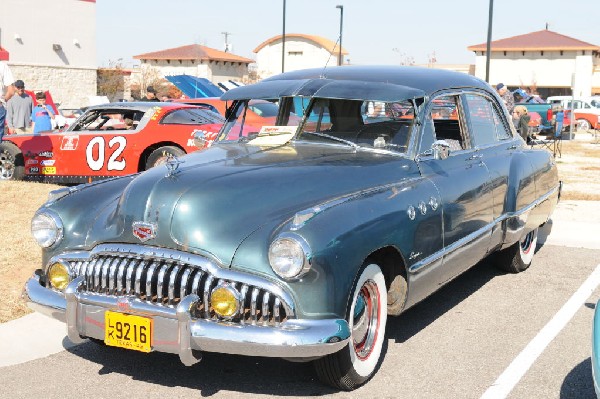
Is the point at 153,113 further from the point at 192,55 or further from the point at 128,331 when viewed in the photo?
the point at 192,55

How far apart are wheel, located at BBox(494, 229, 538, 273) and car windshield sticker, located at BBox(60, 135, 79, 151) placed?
6532 millimetres

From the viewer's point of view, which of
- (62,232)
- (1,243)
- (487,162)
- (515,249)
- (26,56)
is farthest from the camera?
(26,56)

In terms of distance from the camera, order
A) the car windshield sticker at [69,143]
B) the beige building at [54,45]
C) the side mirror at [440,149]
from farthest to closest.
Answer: the beige building at [54,45] → the car windshield sticker at [69,143] → the side mirror at [440,149]

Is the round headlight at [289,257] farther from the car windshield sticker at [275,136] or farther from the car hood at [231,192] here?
the car windshield sticker at [275,136]

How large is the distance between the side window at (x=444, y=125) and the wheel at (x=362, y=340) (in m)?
1.27

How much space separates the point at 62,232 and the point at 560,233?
6.09 metres

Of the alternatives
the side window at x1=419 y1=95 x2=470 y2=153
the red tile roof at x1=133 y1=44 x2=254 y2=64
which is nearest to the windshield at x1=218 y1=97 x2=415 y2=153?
the side window at x1=419 y1=95 x2=470 y2=153

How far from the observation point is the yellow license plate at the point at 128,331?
3.93 meters

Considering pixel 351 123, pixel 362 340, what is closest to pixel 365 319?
pixel 362 340

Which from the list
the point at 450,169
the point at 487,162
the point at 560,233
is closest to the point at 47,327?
the point at 450,169

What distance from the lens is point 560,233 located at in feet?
29.3

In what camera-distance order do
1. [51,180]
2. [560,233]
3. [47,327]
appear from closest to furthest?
1. [47,327]
2. [560,233]
3. [51,180]

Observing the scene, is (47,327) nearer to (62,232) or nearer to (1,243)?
(62,232)

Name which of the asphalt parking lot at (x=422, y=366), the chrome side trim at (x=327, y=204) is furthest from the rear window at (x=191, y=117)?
the chrome side trim at (x=327, y=204)
